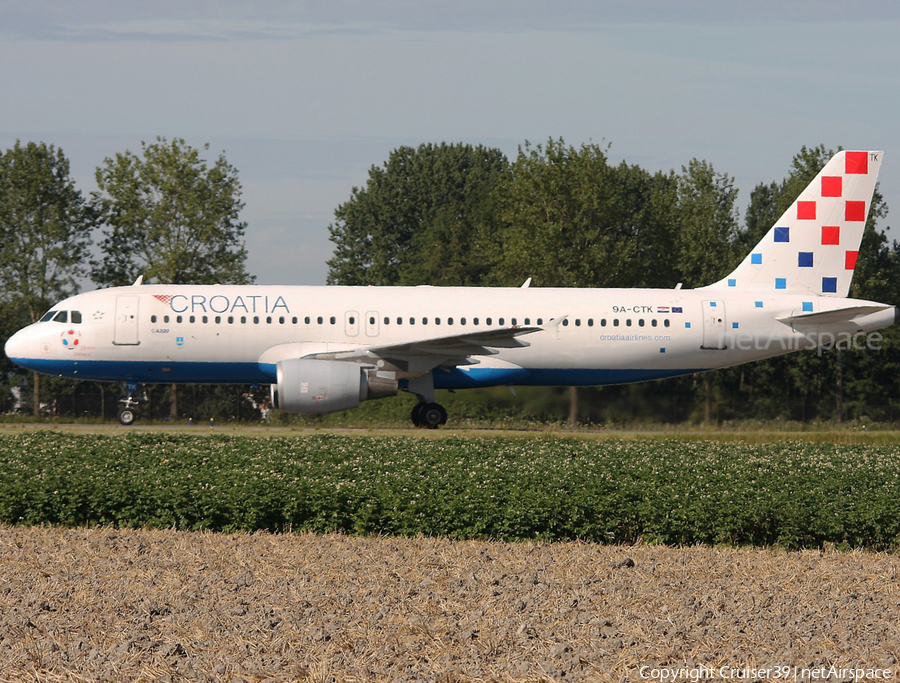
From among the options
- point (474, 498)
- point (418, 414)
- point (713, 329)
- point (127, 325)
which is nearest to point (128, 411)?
point (127, 325)

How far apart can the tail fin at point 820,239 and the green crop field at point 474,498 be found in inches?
587

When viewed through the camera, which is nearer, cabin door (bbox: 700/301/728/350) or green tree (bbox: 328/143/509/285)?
cabin door (bbox: 700/301/728/350)

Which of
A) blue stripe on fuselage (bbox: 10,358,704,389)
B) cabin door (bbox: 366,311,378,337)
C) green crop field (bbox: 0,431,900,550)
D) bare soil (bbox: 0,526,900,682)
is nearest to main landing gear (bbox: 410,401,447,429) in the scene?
blue stripe on fuselage (bbox: 10,358,704,389)

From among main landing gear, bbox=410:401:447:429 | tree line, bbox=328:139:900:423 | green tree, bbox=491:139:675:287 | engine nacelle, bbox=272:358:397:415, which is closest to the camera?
engine nacelle, bbox=272:358:397:415

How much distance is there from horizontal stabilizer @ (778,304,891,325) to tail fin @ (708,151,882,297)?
4.08ft

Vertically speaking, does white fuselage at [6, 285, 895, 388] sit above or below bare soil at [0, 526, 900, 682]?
above

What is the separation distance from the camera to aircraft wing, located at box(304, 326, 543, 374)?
2530cm

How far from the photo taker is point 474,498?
1312 cm

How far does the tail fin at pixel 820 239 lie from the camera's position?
29.6 metres

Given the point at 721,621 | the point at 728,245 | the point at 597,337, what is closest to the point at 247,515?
the point at 721,621

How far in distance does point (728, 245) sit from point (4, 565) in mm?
44194

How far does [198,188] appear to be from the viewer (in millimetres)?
41094

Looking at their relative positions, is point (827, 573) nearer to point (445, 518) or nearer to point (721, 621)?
point (721, 621)

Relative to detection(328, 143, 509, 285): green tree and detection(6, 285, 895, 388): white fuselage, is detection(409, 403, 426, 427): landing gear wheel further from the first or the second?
detection(328, 143, 509, 285): green tree
